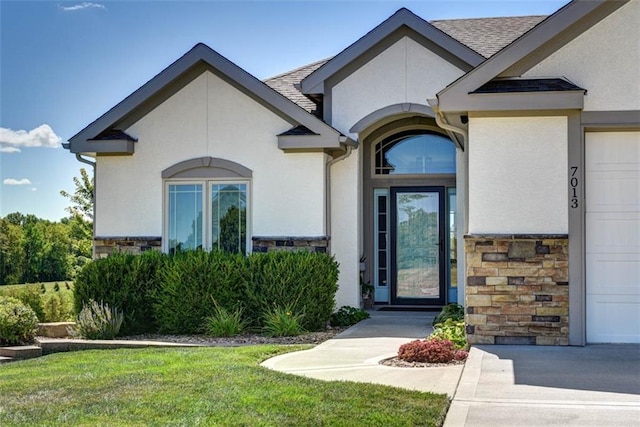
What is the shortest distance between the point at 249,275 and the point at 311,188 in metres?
2.21

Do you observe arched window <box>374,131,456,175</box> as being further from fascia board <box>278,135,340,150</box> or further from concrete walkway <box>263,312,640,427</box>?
concrete walkway <box>263,312,640,427</box>

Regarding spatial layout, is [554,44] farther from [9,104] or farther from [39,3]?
[9,104]

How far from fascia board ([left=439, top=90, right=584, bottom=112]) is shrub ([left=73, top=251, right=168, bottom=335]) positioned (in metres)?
5.64

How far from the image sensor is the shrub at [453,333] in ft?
32.4

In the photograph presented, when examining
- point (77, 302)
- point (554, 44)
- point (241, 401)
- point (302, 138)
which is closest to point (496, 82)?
point (554, 44)

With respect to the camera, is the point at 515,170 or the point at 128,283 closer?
the point at 515,170

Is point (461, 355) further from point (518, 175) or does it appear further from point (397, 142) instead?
point (397, 142)

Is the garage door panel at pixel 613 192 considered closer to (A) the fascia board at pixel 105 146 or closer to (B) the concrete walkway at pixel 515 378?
(B) the concrete walkway at pixel 515 378

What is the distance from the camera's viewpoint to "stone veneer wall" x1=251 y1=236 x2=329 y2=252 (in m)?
13.7

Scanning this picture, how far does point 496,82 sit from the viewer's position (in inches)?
384

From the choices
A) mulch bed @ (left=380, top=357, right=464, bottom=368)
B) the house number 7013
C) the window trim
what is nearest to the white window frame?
the window trim

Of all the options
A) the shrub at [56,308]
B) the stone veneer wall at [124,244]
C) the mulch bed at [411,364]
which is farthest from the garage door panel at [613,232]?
the shrub at [56,308]

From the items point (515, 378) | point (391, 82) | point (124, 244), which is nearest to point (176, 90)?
point (124, 244)

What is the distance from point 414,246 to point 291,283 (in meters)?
4.50
